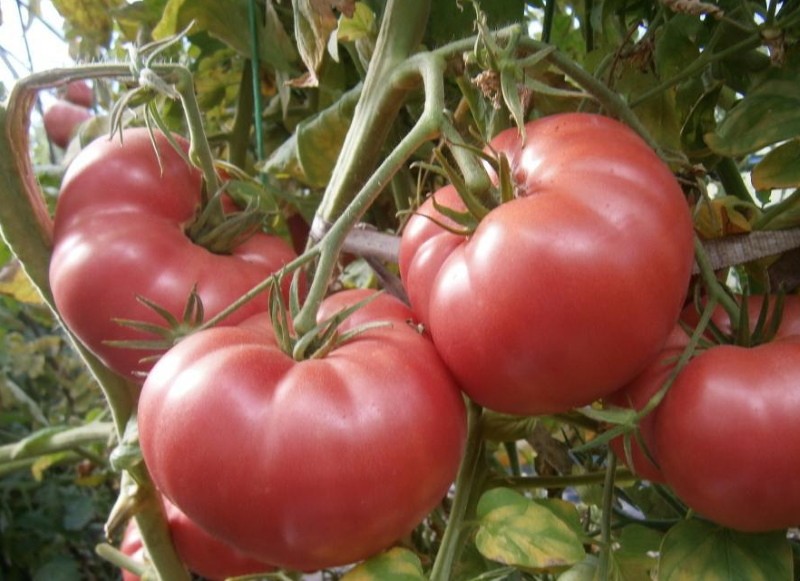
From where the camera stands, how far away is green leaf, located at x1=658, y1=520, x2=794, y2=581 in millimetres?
447

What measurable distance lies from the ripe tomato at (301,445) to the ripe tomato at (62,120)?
1347 mm

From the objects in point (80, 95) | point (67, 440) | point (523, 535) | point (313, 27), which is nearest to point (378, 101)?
point (313, 27)

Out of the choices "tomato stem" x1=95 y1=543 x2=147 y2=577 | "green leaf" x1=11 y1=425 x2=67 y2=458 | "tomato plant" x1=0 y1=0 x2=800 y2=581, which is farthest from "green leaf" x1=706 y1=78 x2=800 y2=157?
"green leaf" x1=11 y1=425 x2=67 y2=458

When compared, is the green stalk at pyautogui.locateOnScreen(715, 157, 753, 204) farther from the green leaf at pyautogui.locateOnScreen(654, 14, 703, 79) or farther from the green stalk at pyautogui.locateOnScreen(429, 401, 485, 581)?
the green stalk at pyautogui.locateOnScreen(429, 401, 485, 581)

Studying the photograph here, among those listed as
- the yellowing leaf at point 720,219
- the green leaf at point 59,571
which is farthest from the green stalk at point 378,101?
the green leaf at point 59,571

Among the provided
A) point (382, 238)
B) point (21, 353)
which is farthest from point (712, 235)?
point (21, 353)

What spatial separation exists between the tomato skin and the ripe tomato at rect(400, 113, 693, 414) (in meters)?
0.04

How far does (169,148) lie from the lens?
1.92 feet

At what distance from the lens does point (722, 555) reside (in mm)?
458

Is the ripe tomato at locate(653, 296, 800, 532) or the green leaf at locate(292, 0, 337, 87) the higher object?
the green leaf at locate(292, 0, 337, 87)

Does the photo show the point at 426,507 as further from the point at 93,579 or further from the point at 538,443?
the point at 93,579

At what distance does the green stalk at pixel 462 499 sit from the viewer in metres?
0.47

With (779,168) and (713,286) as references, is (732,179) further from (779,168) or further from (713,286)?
(713,286)

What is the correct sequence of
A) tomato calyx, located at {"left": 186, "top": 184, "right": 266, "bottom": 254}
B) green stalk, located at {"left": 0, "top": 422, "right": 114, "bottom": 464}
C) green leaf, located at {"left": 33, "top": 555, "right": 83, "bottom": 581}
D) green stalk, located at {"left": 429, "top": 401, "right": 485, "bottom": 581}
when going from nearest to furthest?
green stalk, located at {"left": 429, "top": 401, "right": 485, "bottom": 581} → tomato calyx, located at {"left": 186, "top": 184, "right": 266, "bottom": 254} → green stalk, located at {"left": 0, "top": 422, "right": 114, "bottom": 464} → green leaf, located at {"left": 33, "top": 555, "right": 83, "bottom": 581}
